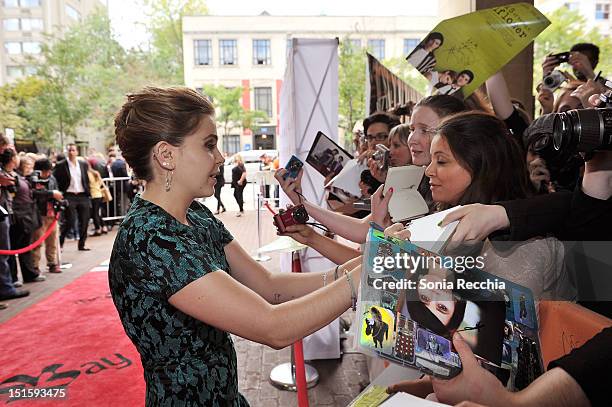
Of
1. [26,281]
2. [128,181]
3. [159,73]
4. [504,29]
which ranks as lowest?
[26,281]

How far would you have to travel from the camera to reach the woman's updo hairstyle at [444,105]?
2.43 m

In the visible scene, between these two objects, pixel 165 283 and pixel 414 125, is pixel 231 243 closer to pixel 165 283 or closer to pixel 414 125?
pixel 165 283

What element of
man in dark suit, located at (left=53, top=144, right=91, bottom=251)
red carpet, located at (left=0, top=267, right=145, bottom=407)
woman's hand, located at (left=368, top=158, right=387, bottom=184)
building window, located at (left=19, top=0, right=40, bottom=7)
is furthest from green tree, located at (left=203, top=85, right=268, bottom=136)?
woman's hand, located at (left=368, top=158, right=387, bottom=184)

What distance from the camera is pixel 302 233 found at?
87.7 inches

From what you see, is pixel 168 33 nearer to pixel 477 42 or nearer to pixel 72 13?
pixel 72 13

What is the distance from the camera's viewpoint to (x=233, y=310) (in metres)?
1.30

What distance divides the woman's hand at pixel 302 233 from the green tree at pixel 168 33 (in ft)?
89.3

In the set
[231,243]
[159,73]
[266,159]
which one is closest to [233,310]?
[231,243]

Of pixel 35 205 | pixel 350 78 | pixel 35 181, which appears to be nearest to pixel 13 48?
pixel 350 78

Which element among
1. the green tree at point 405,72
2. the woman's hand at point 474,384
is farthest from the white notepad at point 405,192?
the green tree at point 405,72

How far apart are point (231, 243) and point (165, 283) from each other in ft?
1.56

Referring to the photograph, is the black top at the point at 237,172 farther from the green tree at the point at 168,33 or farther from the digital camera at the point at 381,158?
the green tree at the point at 168,33

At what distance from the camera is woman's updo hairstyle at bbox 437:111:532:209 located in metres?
1.66

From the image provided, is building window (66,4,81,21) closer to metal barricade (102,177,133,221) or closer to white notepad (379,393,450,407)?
metal barricade (102,177,133,221)
